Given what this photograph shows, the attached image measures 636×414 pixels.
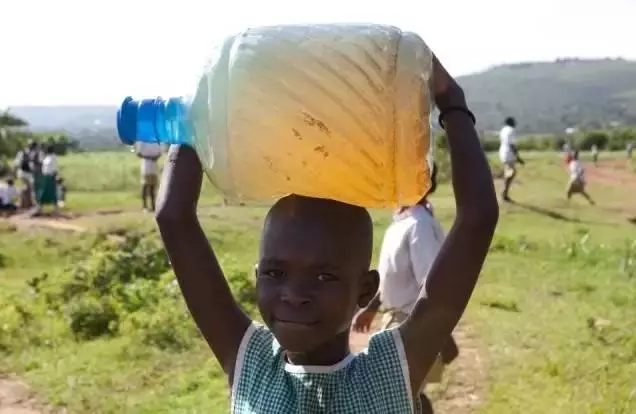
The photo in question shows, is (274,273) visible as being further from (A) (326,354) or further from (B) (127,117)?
(B) (127,117)

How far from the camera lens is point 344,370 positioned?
1942mm

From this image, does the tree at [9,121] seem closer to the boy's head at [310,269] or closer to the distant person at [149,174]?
the distant person at [149,174]

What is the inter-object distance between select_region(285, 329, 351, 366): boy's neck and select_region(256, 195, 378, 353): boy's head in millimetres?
21

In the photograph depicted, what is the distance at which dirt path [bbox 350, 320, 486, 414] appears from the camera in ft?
18.3

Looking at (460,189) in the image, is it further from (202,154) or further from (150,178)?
(150,178)

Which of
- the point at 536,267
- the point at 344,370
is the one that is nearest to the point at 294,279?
the point at 344,370

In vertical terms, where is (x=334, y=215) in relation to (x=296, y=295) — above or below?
above

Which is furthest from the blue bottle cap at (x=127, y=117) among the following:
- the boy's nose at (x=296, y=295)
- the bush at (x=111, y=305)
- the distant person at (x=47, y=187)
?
the distant person at (x=47, y=187)

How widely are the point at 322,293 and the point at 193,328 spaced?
538 centimetres

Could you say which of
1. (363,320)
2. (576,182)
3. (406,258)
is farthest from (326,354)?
(576,182)

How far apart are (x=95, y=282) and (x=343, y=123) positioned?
714cm

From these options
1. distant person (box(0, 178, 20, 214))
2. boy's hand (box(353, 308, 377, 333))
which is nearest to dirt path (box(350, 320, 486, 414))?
boy's hand (box(353, 308, 377, 333))

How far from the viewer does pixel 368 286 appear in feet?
6.47

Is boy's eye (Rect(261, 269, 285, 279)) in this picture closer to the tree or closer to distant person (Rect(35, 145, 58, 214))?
distant person (Rect(35, 145, 58, 214))
